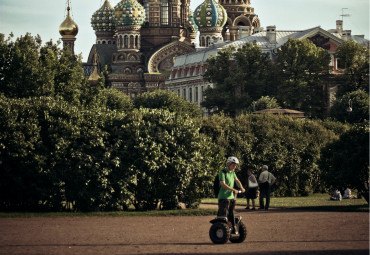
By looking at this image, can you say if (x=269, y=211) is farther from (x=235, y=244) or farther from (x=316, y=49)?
(x=316, y=49)

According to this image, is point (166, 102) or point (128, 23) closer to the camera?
point (166, 102)

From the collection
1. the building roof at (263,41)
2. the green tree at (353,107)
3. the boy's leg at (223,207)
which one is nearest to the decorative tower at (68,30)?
the building roof at (263,41)

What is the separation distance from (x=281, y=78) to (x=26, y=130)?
182ft

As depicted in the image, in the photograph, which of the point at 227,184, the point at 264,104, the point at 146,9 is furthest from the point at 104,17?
the point at 227,184

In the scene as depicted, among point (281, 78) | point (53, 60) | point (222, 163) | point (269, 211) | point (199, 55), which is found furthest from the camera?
point (199, 55)

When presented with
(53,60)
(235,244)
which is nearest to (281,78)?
(53,60)

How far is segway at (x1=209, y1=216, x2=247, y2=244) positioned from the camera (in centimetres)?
2344

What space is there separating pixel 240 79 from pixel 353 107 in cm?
1403

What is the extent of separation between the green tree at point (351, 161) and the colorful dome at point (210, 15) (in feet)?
303

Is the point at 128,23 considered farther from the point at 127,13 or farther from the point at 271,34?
the point at 271,34

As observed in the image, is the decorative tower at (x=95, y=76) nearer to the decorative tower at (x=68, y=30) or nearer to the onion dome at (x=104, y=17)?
the decorative tower at (x=68, y=30)

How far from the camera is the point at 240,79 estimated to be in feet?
287

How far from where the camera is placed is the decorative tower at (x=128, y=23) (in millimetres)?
130500

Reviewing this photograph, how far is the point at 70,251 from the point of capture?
22438 mm
